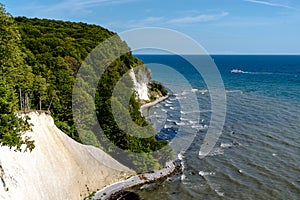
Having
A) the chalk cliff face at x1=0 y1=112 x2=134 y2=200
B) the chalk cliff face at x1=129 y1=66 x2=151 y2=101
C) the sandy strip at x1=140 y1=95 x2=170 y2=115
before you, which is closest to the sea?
the sandy strip at x1=140 y1=95 x2=170 y2=115

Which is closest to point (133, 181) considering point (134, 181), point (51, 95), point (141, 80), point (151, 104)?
point (134, 181)

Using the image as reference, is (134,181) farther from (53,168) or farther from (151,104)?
(151,104)

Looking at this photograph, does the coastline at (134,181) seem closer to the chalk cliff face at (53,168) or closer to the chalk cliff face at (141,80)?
the chalk cliff face at (53,168)

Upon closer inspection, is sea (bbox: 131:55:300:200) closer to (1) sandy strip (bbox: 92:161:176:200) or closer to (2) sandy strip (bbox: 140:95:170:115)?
(1) sandy strip (bbox: 92:161:176:200)

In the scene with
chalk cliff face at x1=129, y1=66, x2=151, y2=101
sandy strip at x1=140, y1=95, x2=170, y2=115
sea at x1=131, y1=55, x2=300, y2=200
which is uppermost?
chalk cliff face at x1=129, y1=66, x2=151, y2=101

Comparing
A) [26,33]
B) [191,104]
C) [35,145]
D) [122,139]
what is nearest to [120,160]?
[122,139]

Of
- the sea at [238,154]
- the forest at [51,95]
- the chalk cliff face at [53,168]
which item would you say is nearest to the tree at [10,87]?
the forest at [51,95]
